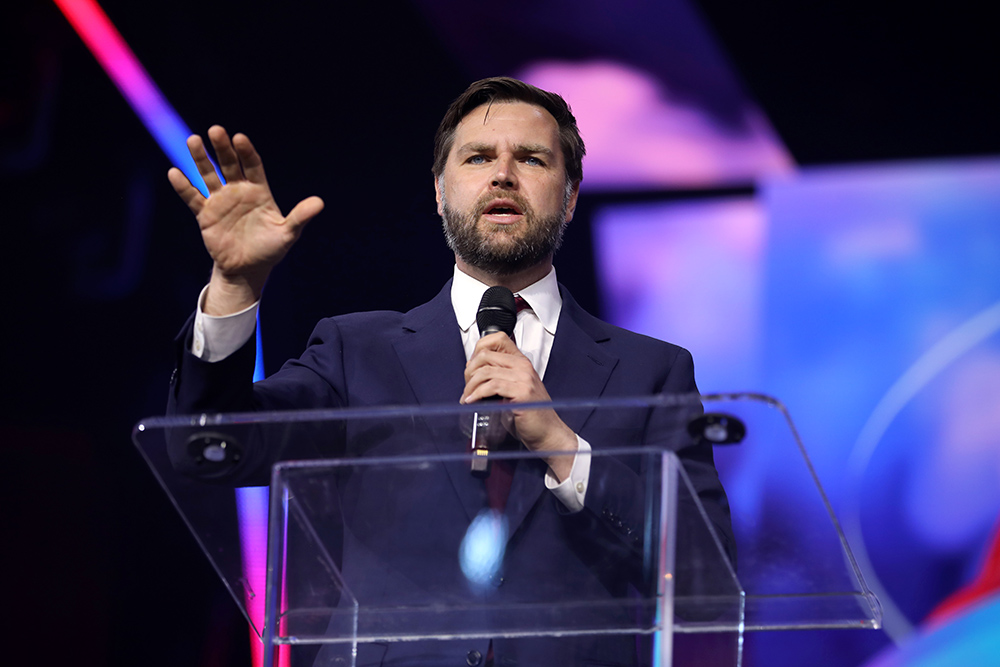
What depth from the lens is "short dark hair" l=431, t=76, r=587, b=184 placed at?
7.33ft

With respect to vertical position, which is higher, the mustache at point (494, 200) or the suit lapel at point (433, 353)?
the mustache at point (494, 200)

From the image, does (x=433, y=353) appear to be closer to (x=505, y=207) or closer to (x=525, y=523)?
(x=505, y=207)

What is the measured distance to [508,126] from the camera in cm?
214

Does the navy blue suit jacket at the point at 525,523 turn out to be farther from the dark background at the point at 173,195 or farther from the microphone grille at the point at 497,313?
the dark background at the point at 173,195

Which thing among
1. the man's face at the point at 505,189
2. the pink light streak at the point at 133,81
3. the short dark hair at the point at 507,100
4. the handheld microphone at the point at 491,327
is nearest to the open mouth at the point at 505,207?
the man's face at the point at 505,189

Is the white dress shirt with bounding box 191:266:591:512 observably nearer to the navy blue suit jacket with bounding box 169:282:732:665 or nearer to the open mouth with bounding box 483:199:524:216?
the navy blue suit jacket with bounding box 169:282:732:665

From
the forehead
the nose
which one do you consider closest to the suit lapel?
the nose

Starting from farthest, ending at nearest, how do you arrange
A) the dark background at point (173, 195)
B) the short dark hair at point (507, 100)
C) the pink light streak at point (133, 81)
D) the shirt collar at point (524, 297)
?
the pink light streak at point (133, 81)
the dark background at point (173, 195)
the short dark hair at point (507, 100)
the shirt collar at point (524, 297)

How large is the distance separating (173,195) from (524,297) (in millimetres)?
1403

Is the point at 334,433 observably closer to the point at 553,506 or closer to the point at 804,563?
the point at 553,506

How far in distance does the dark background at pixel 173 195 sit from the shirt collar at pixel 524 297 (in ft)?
2.53

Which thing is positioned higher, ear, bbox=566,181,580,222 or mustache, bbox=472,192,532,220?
ear, bbox=566,181,580,222

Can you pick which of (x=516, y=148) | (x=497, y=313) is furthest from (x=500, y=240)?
(x=497, y=313)

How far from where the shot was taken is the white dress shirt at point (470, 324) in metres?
1.47
